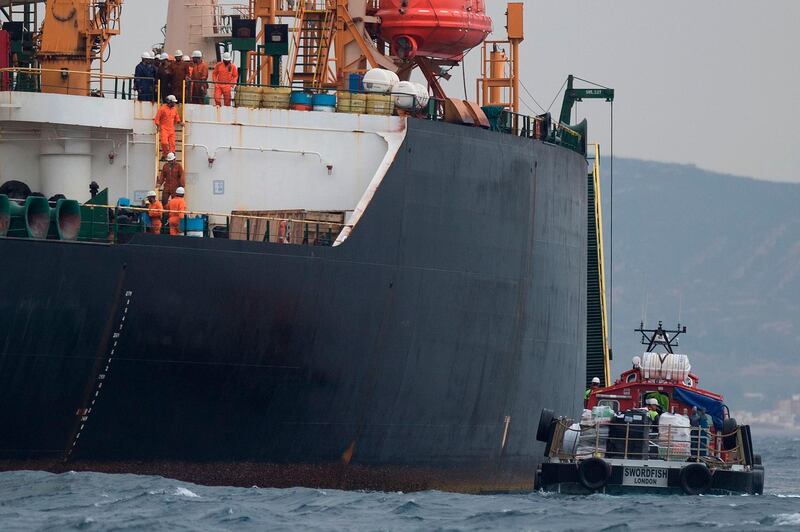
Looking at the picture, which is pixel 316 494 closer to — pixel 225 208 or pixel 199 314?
pixel 199 314

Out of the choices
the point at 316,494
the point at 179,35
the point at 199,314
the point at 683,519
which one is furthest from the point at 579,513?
the point at 179,35

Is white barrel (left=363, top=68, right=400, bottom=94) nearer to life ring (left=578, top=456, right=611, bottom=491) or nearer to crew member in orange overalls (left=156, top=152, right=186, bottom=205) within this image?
crew member in orange overalls (left=156, top=152, right=186, bottom=205)

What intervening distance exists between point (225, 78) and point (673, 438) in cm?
1030

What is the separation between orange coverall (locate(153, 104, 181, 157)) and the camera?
102ft

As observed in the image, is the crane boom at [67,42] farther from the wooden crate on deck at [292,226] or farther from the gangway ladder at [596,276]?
the gangway ladder at [596,276]

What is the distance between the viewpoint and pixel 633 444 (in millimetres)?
32719

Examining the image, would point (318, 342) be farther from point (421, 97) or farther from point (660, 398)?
point (660, 398)

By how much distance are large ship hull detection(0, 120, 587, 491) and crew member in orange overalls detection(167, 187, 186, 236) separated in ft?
5.53

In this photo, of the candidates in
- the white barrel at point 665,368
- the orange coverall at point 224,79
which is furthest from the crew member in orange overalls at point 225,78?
the white barrel at point 665,368

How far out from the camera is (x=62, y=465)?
27.9 meters

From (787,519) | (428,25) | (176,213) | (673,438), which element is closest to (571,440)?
(673,438)

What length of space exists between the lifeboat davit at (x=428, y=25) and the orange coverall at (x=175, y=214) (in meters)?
9.82

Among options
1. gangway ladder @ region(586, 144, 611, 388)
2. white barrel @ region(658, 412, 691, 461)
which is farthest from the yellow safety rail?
white barrel @ region(658, 412, 691, 461)

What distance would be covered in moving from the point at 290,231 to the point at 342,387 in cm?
270
